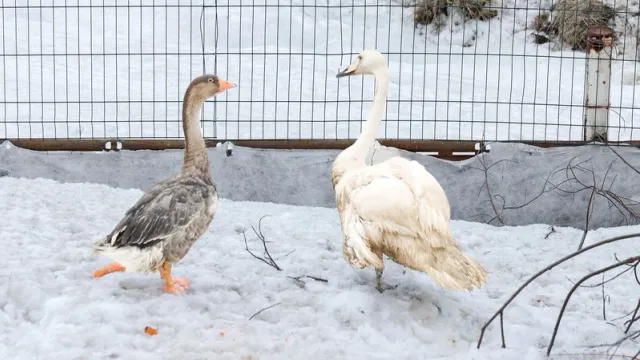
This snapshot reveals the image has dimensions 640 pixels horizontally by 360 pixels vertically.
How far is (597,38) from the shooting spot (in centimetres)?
781

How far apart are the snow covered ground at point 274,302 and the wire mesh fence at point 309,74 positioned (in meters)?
3.06

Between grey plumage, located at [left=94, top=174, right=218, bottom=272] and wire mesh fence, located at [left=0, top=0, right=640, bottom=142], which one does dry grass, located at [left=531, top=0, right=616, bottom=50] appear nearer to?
wire mesh fence, located at [left=0, top=0, right=640, bottom=142]

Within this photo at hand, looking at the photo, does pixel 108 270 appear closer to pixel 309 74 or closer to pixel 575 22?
pixel 309 74

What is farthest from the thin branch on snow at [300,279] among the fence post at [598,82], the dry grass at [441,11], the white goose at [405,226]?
the dry grass at [441,11]

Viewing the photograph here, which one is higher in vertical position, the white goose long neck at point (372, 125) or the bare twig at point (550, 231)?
the white goose long neck at point (372, 125)

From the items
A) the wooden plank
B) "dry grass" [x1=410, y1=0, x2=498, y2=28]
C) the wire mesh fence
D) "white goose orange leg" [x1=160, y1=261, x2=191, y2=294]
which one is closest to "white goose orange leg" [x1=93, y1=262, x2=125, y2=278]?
"white goose orange leg" [x1=160, y1=261, x2=191, y2=294]

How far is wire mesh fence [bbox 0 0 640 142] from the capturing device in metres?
9.80

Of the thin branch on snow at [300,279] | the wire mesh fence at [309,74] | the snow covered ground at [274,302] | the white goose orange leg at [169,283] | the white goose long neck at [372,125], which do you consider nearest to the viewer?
the snow covered ground at [274,302]

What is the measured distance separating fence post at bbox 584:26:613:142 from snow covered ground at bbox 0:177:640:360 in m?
1.75

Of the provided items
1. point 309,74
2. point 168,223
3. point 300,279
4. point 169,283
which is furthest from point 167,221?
point 309,74

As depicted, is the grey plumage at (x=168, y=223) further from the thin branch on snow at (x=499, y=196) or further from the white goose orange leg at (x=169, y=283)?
the thin branch on snow at (x=499, y=196)

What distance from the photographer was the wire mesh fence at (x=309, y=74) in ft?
32.1

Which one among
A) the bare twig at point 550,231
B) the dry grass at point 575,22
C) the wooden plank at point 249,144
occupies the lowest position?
the bare twig at point 550,231

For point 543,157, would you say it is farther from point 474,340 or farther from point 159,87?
point 159,87
